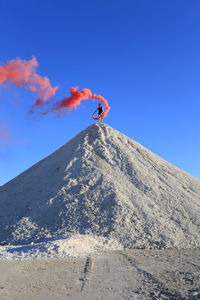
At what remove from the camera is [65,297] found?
31.2 feet

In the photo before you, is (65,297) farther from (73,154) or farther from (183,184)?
(183,184)

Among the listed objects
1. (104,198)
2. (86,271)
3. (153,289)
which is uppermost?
(104,198)

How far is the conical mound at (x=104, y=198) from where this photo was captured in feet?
57.9

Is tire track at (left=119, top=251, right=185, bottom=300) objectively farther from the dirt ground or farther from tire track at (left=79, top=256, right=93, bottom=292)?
tire track at (left=79, top=256, right=93, bottom=292)

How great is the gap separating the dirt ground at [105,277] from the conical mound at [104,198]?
8.90 ft

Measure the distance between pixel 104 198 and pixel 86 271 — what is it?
785 cm

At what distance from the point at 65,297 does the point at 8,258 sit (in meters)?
5.62

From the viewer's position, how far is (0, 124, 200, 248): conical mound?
17656 millimetres

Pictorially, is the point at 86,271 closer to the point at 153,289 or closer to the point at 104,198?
the point at 153,289

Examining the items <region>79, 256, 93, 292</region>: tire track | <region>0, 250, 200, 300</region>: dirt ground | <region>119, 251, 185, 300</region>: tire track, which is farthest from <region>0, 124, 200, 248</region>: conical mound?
<region>119, 251, 185, 300</region>: tire track

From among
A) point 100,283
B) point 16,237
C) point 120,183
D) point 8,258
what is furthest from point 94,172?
point 100,283

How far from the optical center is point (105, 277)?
1141 centimetres

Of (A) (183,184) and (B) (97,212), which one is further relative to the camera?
(A) (183,184)

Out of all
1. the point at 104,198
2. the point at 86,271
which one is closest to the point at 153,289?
the point at 86,271
